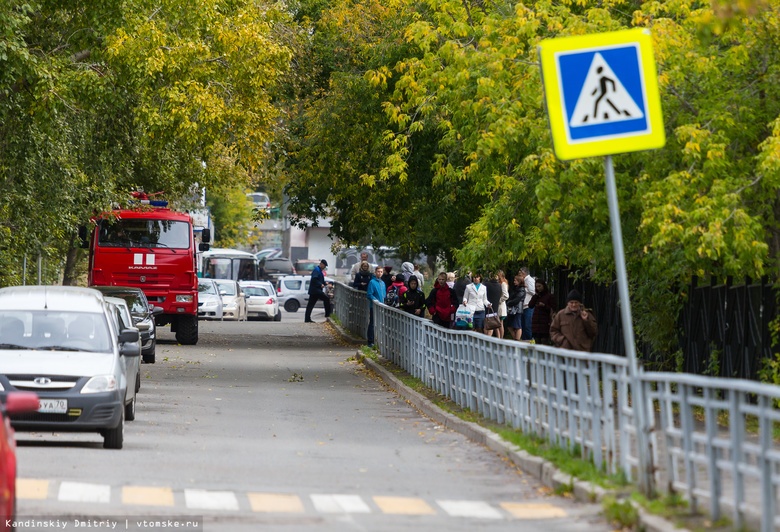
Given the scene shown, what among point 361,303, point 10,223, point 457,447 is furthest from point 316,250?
point 457,447

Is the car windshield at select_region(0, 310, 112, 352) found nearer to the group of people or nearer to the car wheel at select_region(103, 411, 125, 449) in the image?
the car wheel at select_region(103, 411, 125, 449)

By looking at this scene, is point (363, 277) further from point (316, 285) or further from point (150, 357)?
point (150, 357)

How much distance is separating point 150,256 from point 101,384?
20266 millimetres

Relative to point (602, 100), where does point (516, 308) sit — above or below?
below

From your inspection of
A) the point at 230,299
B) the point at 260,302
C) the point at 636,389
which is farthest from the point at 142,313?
the point at 260,302

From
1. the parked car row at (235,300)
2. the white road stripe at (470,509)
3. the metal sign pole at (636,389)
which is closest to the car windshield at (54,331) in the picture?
the white road stripe at (470,509)

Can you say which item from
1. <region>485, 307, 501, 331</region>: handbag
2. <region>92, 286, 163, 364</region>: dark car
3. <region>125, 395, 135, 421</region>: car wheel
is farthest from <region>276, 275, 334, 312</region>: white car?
<region>125, 395, 135, 421</region>: car wheel

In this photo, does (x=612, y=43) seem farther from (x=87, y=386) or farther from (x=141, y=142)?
(x=141, y=142)

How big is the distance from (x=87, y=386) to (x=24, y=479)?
270 centimetres

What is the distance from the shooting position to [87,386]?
13.7m

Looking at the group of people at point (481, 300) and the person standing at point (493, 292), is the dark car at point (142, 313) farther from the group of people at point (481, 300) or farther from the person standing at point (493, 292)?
the person standing at point (493, 292)

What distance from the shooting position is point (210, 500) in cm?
1047

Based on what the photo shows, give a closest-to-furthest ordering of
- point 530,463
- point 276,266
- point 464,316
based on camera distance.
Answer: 1. point 530,463
2. point 464,316
3. point 276,266

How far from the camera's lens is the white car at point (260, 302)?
184 ft
